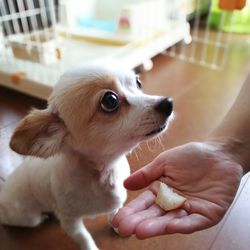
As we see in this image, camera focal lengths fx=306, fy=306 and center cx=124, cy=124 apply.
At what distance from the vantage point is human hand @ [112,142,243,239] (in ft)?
2.02

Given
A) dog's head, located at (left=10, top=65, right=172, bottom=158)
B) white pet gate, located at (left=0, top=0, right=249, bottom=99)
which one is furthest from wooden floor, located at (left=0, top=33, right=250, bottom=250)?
dog's head, located at (left=10, top=65, right=172, bottom=158)

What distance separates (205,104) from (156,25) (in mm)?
794

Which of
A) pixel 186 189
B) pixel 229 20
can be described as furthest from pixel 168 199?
pixel 229 20

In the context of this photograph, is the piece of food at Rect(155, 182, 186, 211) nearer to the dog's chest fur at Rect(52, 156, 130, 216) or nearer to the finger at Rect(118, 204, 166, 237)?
the finger at Rect(118, 204, 166, 237)

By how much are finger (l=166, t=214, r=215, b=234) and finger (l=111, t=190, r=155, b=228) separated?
104 millimetres

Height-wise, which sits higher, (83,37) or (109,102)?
(109,102)

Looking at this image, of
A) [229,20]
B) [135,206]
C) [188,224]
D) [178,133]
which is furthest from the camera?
[229,20]

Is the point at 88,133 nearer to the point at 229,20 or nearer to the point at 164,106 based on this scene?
the point at 164,106

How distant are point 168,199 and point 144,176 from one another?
0.08m

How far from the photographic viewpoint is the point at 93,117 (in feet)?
2.29

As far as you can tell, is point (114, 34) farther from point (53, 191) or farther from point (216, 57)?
point (53, 191)

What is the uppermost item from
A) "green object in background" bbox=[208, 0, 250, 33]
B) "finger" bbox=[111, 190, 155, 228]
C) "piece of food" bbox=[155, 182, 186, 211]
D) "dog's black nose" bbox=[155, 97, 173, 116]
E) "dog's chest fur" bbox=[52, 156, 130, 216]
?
"dog's black nose" bbox=[155, 97, 173, 116]

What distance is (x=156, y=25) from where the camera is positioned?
2150mm

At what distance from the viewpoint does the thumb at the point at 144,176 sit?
730 mm
